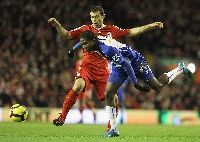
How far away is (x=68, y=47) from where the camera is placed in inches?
936

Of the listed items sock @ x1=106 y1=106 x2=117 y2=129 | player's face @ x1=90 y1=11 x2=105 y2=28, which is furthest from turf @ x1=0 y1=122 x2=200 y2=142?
player's face @ x1=90 y1=11 x2=105 y2=28

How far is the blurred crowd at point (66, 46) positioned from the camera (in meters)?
21.5

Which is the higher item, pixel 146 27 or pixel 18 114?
pixel 146 27

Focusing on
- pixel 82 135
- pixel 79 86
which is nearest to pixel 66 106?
pixel 79 86

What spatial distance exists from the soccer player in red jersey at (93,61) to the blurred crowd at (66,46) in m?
9.57

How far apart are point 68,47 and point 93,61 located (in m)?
12.2

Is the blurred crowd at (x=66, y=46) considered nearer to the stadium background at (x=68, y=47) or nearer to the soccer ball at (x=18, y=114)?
the stadium background at (x=68, y=47)

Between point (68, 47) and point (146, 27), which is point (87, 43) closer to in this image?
point (146, 27)

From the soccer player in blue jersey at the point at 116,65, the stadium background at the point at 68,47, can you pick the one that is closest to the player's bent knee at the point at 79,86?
the soccer player in blue jersey at the point at 116,65

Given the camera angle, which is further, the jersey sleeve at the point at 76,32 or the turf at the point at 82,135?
the jersey sleeve at the point at 76,32

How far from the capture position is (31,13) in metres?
24.8

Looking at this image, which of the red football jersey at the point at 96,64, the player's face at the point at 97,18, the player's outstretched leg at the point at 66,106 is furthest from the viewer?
the red football jersey at the point at 96,64

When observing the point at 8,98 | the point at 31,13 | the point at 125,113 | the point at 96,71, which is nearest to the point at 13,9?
the point at 31,13

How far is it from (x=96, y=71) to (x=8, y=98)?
9.67 metres
